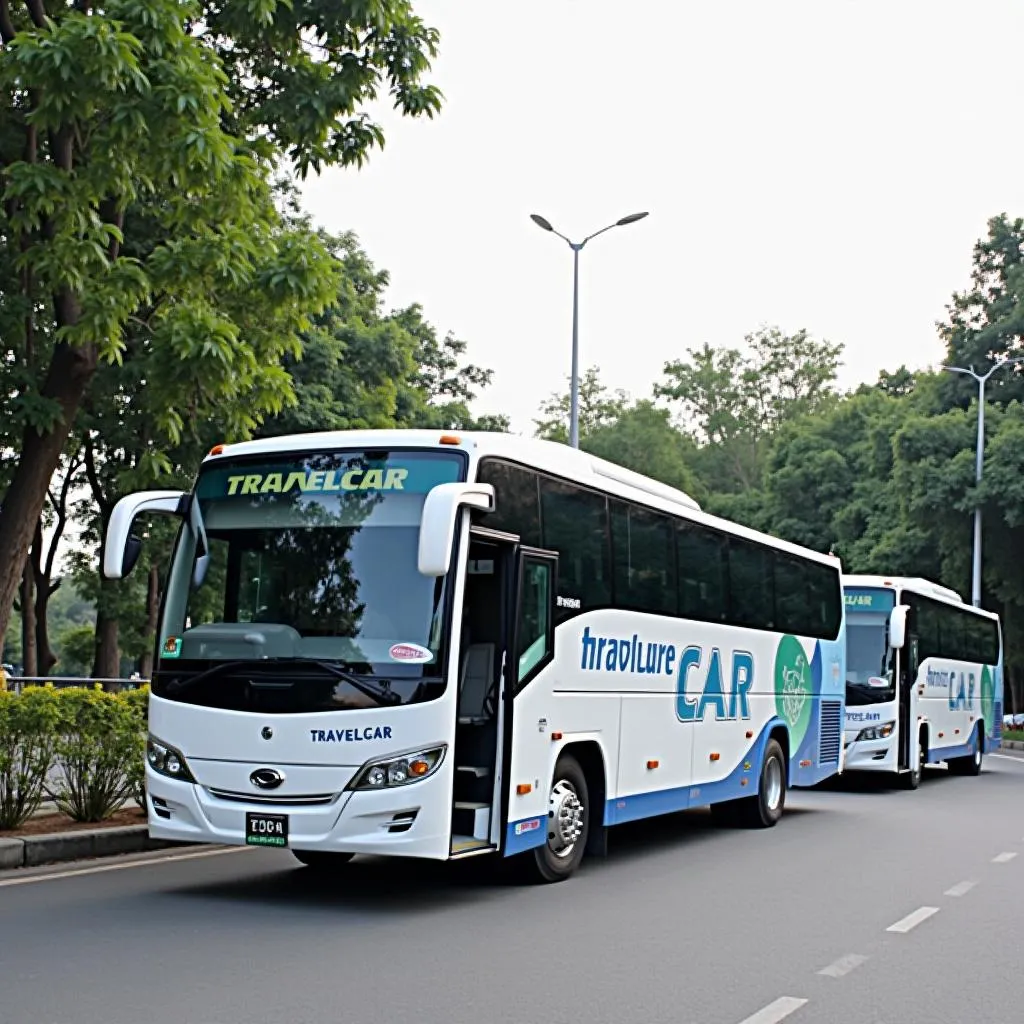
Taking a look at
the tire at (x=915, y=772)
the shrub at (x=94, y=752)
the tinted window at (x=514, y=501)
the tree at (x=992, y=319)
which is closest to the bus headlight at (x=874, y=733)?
the tire at (x=915, y=772)

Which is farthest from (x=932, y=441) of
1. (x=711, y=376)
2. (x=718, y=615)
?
(x=711, y=376)

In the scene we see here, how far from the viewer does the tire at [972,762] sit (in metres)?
26.2

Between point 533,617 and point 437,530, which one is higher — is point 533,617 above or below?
below

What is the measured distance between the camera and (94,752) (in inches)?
464

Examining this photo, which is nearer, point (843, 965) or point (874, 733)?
point (843, 965)

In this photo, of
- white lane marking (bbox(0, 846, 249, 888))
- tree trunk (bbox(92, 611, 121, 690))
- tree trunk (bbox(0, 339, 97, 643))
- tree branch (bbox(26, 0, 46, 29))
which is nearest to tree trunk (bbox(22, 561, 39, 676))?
tree trunk (bbox(92, 611, 121, 690))

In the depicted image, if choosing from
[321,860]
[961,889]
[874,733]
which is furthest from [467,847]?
[874,733]

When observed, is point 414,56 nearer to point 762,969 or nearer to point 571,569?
point 571,569

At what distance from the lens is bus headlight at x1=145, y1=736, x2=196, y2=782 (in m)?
9.51

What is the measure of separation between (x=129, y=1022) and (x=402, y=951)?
80.9 inches

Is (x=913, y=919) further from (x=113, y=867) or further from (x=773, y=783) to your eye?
(x=773, y=783)

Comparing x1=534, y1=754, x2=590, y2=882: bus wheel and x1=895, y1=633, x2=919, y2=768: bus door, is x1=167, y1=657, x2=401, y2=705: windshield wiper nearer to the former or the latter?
x1=534, y1=754, x2=590, y2=882: bus wheel

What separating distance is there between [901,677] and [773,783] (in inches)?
229

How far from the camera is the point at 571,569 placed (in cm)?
1103
